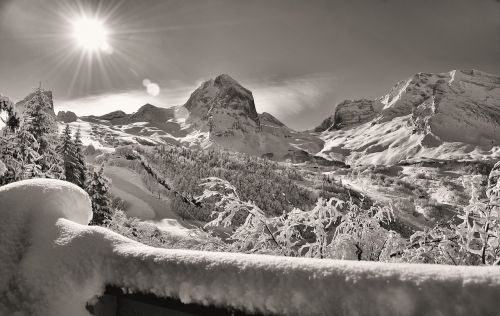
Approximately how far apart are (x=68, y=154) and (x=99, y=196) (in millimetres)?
3870

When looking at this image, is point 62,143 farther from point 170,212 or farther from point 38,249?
point 170,212

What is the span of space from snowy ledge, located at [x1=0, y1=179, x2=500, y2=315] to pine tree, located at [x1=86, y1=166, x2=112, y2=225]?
1094 inches

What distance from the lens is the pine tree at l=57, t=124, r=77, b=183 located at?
2767 centimetres

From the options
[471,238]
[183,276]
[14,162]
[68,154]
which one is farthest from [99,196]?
[183,276]

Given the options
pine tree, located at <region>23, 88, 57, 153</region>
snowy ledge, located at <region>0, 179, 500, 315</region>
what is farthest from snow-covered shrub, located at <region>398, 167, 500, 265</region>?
pine tree, located at <region>23, 88, 57, 153</region>

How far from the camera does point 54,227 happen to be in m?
2.66

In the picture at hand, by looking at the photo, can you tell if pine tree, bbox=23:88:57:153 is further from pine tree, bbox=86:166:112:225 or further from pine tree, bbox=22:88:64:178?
pine tree, bbox=86:166:112:225

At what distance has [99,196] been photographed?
99.3ft

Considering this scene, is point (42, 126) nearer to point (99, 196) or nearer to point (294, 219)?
point (99, 196)

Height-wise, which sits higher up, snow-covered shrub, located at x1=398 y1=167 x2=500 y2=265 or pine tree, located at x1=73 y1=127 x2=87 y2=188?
pine tree, located at x1=73 y1=127 x2=87 y2=188

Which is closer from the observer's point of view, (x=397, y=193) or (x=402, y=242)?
(x=402, y=242)

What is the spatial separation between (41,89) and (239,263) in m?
23.5

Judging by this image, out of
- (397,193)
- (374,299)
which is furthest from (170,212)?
(397,193)

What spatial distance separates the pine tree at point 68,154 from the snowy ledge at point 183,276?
26.9m
